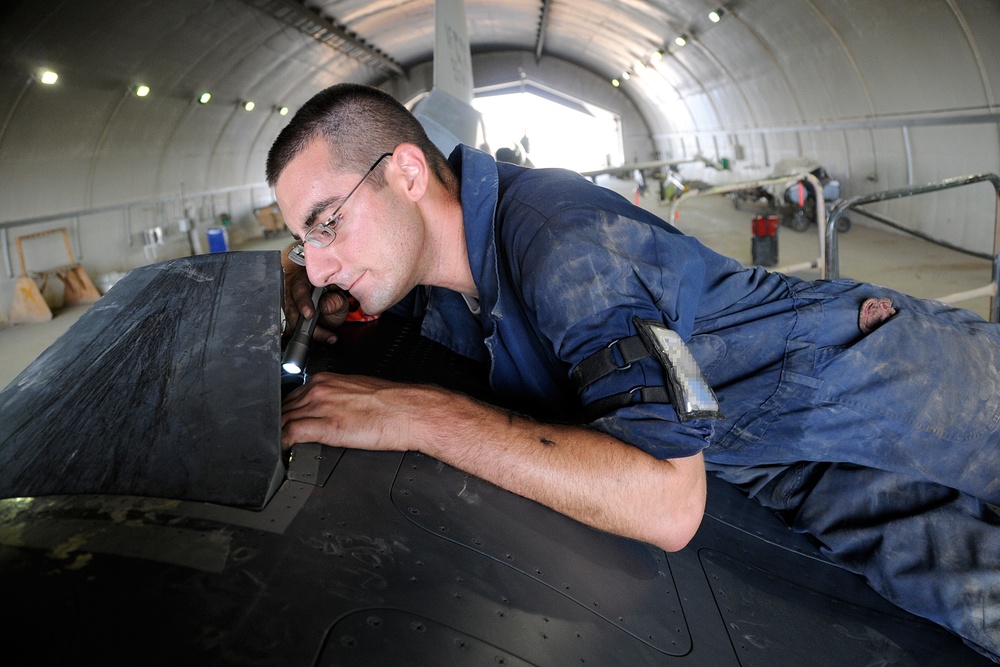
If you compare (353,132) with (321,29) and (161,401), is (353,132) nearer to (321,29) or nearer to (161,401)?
(161,401)

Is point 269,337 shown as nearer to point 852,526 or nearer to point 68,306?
point 852,526

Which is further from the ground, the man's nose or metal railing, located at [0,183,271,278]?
the man's nose

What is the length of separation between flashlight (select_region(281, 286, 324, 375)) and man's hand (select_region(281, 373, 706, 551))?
0.31 m

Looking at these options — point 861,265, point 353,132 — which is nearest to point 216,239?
point 861,265

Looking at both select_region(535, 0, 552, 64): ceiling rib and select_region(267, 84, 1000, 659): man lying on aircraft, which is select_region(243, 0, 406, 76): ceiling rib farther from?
select_region(267, 84, 1000, 659): man lying on aircraft

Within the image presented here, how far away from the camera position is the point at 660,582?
138cm

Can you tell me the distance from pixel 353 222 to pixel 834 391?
1.36 metres

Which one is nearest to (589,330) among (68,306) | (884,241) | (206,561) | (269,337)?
(269,337)

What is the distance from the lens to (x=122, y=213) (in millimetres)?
10984

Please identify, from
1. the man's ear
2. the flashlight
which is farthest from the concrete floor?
the man's ear

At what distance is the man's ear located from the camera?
1779mm

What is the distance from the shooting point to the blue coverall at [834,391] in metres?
1.57

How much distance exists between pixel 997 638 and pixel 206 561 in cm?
169

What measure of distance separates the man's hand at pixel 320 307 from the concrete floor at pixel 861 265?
481 cm
